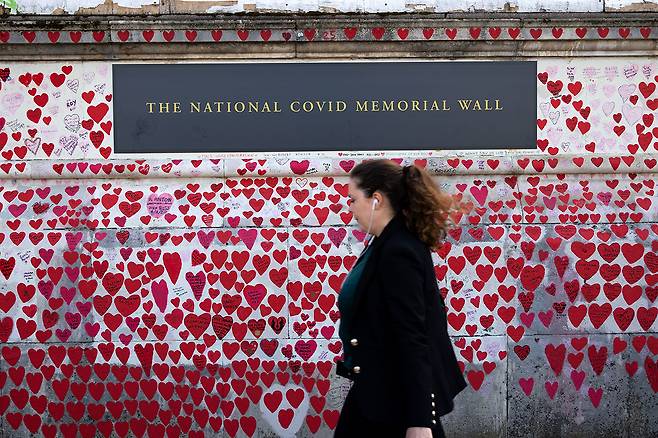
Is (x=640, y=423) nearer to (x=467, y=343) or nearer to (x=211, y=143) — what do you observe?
(x=467, y=343)

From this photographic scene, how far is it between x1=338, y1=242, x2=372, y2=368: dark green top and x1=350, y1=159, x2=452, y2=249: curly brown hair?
248 millimetres

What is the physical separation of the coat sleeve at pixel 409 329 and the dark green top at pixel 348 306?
197 mm

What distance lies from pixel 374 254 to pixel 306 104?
3044mm

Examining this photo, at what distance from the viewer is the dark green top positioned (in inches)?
137

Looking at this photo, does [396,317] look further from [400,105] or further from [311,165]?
[400,105]

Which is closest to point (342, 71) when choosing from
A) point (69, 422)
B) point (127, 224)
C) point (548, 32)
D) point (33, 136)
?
point (548, 32)

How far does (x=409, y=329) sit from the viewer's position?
128 inches

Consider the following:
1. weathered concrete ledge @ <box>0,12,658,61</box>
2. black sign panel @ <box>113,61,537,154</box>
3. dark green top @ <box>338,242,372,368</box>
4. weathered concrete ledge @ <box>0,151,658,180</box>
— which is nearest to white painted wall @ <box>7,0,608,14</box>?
weathered concrete ledge @ <box>0,12,658,61</box>

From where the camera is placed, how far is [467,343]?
623 cm

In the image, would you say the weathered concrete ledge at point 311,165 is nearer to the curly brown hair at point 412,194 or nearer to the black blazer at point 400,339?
the curly brown hair at point 412,194

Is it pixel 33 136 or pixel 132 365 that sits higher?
pixel 33 136

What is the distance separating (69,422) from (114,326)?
0.76m

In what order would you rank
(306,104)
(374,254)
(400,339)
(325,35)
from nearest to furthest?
(400,339), (374,254), (325,35), (306,104)

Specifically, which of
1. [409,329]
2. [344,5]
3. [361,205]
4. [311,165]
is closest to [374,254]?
[361,205]
